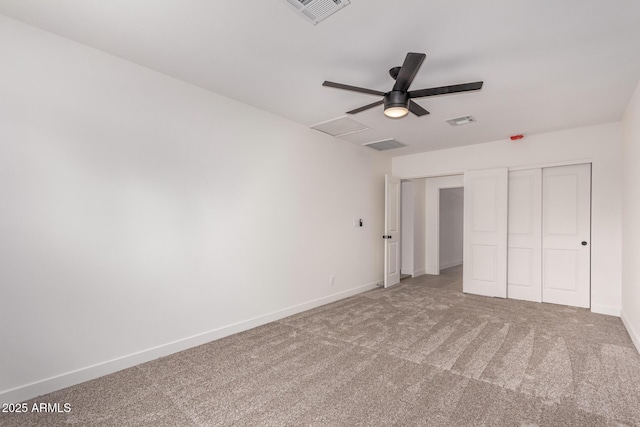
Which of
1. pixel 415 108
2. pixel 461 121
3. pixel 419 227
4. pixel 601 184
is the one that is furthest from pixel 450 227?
pixel 415 108

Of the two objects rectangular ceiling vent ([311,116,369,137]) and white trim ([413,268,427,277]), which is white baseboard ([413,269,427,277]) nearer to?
white trim ([413,268,427,277])

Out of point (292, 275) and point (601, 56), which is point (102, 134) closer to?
point (292, 275)

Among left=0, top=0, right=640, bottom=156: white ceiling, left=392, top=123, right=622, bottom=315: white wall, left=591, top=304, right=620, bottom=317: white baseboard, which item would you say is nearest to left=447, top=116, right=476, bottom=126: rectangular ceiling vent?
left=0, top=0, right=640, bottom=156: white ceiling

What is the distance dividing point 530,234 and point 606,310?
1333mm

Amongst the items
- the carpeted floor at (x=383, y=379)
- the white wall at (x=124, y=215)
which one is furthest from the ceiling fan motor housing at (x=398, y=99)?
the carpeted floor at (x=383, y=379)

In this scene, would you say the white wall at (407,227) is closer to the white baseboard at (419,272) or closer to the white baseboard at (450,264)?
the white baseboard at (419,272)

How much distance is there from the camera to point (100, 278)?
8.34 feet

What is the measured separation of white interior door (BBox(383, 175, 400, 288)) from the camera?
Result: 18.5 feet

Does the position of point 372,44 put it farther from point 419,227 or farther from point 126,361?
point 419,227

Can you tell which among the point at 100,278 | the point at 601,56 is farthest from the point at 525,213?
the point at 100,278

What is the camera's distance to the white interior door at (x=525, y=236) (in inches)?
189

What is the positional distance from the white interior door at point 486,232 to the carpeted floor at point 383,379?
4.24 feet

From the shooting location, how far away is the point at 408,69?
2211 mm

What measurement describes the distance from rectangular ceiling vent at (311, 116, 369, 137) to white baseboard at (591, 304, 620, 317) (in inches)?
160
